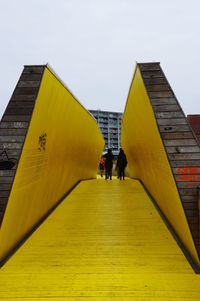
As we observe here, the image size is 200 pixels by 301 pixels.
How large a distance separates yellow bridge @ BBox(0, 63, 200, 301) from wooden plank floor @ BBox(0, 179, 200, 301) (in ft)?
0.04

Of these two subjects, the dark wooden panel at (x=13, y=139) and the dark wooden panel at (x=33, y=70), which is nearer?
the dark wooden panel at (x=13, y=139)

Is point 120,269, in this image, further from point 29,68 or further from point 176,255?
point 29,68

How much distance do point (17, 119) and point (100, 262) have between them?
2.95 metres

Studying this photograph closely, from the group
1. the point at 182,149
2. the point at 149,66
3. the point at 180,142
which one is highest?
the point at 149,66

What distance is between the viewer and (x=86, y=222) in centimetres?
636

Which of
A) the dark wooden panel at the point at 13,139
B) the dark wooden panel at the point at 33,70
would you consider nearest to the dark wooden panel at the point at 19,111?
the dark wooden panel at the point at 13,139

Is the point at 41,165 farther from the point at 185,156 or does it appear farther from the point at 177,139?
the point at 185,156

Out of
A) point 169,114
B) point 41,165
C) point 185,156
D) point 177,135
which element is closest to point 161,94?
point 169,114

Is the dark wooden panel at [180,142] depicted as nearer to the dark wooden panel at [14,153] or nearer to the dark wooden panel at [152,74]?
the dark wooden panel at [152,74]

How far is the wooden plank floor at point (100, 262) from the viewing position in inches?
139

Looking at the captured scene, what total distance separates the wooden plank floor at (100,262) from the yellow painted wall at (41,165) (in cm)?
36

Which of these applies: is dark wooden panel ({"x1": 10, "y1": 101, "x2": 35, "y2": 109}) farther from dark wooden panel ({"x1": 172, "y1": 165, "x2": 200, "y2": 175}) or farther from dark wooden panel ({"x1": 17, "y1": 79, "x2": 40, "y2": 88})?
dark wooden panel ({"x1": 172, "y1": 165, "x2": 200, "y2": 175})

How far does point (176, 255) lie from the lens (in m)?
4.62

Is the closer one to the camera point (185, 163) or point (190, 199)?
point (190, 199)
